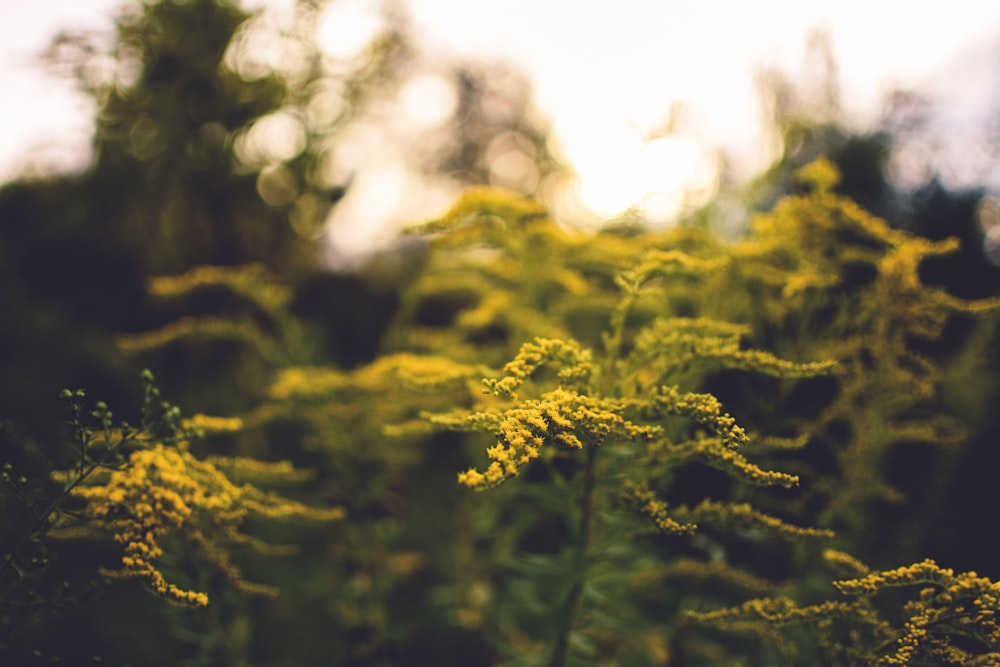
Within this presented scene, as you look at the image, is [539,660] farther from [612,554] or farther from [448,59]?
[448,59]

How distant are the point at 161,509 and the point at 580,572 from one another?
104 centimetres

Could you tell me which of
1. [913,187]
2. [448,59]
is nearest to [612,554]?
[913,187]

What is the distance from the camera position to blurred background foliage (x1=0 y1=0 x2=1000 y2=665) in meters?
2.45

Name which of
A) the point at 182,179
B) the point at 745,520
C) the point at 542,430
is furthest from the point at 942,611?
the point at 182,179

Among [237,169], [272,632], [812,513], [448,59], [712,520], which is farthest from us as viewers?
[448,59]

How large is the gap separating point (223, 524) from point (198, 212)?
122 inches

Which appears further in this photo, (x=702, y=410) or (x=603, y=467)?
(x=603, y=467)

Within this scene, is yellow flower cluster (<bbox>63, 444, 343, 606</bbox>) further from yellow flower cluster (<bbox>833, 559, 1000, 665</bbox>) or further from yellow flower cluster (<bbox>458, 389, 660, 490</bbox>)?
yellow flower cluster (<bbox>833, 559, 1000, 665</bbox>)

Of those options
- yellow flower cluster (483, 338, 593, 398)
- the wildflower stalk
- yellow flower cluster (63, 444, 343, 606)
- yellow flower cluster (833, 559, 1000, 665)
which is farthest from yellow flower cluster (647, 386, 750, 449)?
the wildflower stalk

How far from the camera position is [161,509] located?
133 centimetres

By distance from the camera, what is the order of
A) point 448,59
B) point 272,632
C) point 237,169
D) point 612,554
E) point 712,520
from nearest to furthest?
point 712,520, point 612,554, point 272,632, point 237,169, point 448,59

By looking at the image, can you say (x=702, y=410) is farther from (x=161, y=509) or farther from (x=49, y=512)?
(x=49, y=512)

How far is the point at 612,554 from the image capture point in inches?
66.7

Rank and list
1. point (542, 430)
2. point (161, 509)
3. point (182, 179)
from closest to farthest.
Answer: point (542, 430) < point (161, 509) < point (182, 179)
